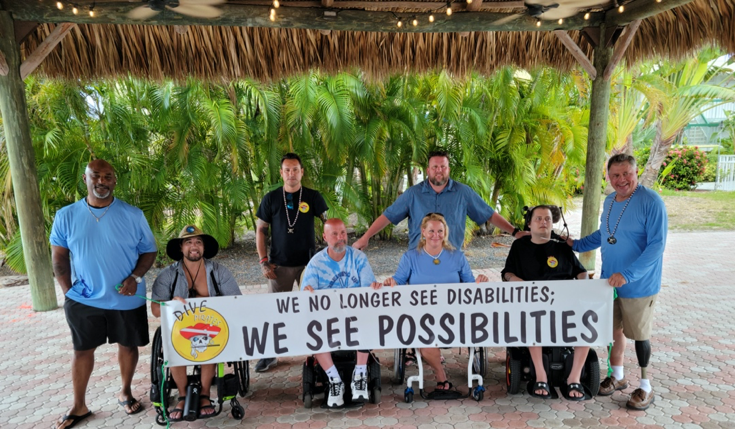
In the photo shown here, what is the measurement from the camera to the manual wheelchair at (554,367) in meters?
3.32

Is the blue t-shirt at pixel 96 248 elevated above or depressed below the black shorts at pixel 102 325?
above

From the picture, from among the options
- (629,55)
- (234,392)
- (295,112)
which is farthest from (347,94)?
(234,392)

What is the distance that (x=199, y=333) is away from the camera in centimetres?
320

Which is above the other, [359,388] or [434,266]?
[434,266]

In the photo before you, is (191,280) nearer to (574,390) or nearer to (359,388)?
(359,388)

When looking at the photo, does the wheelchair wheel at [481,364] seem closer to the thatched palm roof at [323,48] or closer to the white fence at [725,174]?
the thatched palm roof at [323,48]

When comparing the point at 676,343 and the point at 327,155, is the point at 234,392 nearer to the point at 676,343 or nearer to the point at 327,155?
the point at 676,343

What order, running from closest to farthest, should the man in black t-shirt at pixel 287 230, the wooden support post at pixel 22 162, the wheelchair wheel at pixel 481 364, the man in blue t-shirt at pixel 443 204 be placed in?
1. the wheelchair wheel at pixel 481 364
2. the man in blue t-shirt at pixel 443 204
3. the man in black t-shirt at pixel 287 230
4. the wooden support post at pixel 22 162

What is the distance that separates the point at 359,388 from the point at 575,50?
501 centimetres

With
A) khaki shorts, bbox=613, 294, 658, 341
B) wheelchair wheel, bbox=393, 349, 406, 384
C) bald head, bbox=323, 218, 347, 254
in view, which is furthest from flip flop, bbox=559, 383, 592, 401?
bald head, bbox=323, 218, 347, 254

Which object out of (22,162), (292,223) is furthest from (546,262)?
(22,162)

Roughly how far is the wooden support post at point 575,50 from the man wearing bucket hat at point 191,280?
497cm

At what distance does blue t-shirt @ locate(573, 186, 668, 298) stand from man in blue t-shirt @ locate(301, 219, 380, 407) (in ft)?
5.39

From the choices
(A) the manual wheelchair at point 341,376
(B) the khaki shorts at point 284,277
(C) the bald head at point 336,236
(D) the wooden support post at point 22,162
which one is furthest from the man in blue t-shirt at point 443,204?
(D) the wooden support post at point 22,162
